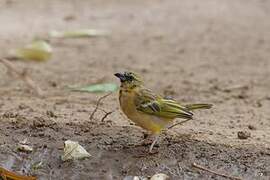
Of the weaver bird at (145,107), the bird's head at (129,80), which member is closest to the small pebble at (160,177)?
the weaver bird at (145,107)

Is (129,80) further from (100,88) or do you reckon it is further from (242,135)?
(100,88)

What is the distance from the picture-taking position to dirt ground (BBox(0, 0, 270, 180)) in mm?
5102

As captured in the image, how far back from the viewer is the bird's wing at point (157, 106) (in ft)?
16.7

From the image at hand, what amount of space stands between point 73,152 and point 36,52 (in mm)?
3687

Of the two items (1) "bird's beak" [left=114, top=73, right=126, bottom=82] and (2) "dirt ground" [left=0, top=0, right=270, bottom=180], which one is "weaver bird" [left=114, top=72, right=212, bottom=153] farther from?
(2) "dirt ground" [left=0, top=0, right=270, bottom=180]

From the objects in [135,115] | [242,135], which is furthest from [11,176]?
[242,135]

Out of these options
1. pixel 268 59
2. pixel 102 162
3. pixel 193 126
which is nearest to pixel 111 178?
pixel 102 162

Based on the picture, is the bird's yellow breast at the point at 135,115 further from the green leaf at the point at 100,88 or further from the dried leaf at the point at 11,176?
the green leaf at the point at 100,88

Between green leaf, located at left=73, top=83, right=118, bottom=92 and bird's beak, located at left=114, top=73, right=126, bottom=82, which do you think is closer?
bird's beak, located at left=114, top=73, right=126, bottom=82

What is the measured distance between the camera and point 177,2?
1301 centimetres

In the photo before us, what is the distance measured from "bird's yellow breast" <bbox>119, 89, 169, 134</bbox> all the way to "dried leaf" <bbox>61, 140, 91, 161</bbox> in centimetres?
40

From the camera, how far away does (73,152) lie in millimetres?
5078

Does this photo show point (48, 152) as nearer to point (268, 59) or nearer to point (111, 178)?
point (111, 178)

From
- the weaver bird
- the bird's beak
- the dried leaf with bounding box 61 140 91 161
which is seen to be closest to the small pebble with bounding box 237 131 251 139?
the weaver bird
